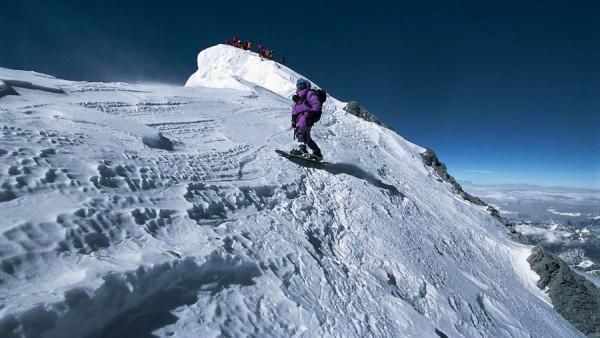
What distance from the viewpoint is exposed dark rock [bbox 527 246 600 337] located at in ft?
32.2

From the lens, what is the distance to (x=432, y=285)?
676 cm

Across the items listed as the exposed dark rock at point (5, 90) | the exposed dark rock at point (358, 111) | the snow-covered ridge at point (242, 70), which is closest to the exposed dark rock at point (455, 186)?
the exposed dark rock at point (358, 111)

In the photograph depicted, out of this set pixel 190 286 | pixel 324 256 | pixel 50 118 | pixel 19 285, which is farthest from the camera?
pixel 50 118

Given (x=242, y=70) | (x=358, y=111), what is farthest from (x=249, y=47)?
(x=358, y=111)

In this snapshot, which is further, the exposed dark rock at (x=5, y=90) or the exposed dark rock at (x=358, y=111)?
the exposed dark rock at (x=358, y=111)

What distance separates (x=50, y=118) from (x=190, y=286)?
520 centimetres

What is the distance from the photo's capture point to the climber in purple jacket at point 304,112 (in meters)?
8.84

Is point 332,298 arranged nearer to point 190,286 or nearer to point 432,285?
point 190,286

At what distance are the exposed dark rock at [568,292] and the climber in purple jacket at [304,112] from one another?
9.06 meters

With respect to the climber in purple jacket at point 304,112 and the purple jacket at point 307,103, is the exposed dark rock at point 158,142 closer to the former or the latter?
the climber in purple jacket at point 304,112

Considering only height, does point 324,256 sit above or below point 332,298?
above

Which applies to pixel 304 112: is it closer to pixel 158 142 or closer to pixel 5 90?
pixel 158 142

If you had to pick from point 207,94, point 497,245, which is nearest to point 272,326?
point 497,245

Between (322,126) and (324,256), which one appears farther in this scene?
(322,126)
